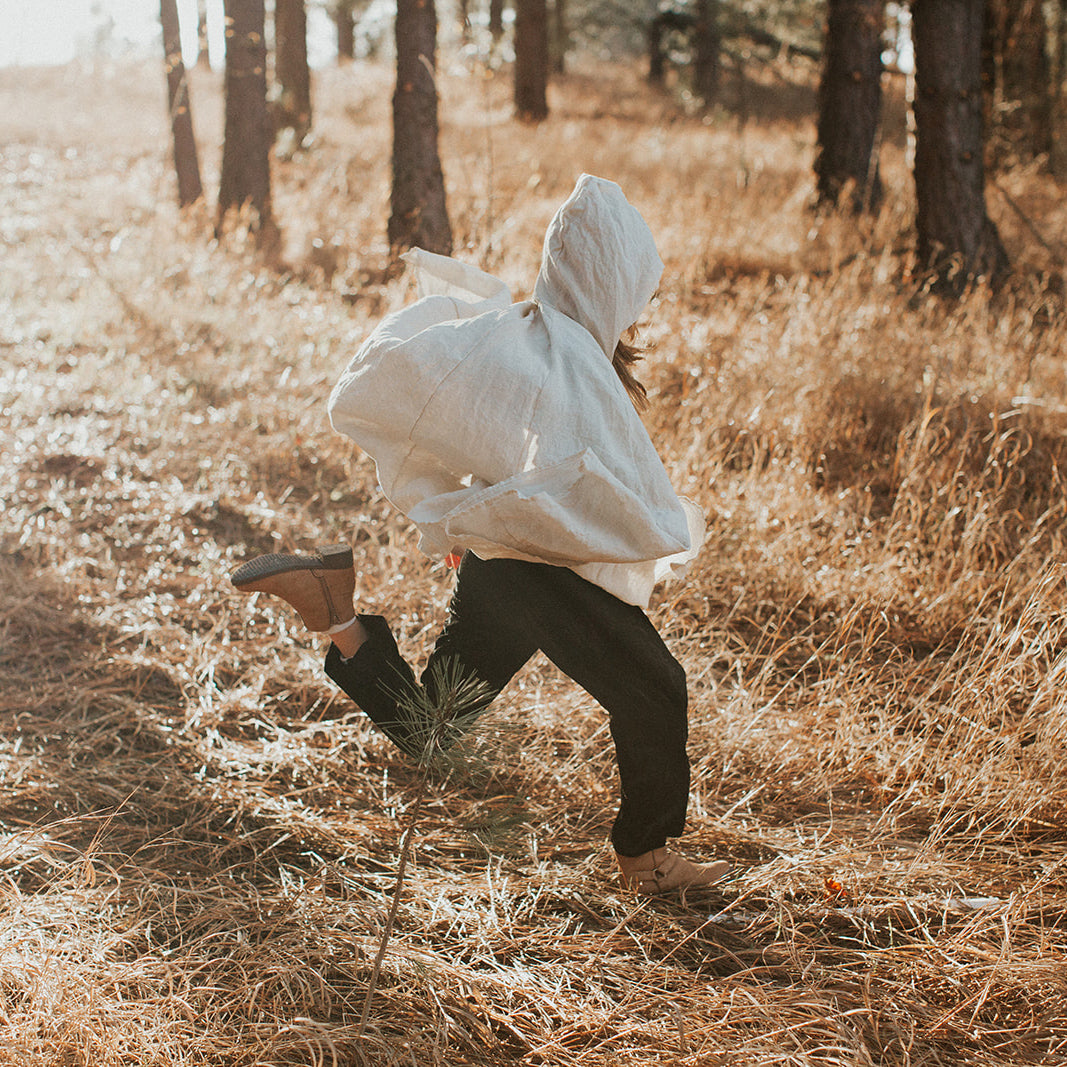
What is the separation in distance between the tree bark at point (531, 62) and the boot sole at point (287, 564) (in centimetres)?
1348

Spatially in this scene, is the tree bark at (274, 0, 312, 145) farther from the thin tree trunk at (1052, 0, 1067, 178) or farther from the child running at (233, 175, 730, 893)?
the child running at (233, 175, 730, 893)

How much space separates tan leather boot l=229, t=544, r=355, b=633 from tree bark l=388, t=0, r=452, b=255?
4885 mm

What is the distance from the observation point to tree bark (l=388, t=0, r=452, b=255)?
6.56 m

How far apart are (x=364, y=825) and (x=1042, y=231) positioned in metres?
7.34

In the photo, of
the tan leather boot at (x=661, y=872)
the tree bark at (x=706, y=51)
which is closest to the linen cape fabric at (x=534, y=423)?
the tan leather boot at (x=661, y=872)

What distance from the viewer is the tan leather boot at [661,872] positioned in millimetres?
2146

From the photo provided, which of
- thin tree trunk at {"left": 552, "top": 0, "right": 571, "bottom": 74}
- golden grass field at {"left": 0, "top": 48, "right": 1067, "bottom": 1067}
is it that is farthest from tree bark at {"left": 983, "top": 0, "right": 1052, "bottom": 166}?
thin tree trunk at {"left": 552, "top": 0, "right": 571, "bottom": 74}

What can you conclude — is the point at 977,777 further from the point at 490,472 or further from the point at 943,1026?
the point at 490,472

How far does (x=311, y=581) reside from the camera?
2.11m

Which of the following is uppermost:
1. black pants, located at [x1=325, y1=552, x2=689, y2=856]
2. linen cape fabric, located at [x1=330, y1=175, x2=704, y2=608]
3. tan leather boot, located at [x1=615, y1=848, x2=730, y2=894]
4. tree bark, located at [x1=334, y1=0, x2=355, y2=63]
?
tree bark, located at [x1=334, y1=0, x2=355, y2=63]

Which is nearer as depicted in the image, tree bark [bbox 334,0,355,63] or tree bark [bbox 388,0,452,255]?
tree bark [bbox 388,0,452,255]

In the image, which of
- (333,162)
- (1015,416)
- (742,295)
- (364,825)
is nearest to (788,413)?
(1015,416)

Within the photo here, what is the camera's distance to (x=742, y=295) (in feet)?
18.8

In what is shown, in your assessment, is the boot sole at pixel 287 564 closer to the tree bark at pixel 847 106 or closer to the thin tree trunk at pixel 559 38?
the tree bark at pixel 847 106
